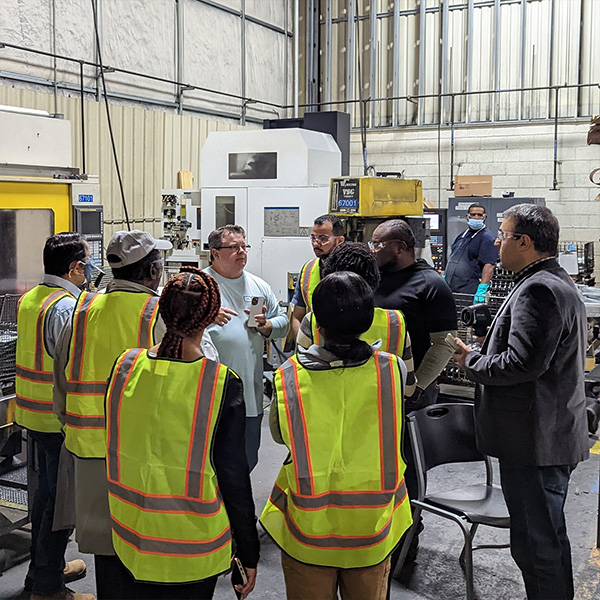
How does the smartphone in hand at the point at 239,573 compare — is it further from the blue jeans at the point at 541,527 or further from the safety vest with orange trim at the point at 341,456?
the blue jeans at the point at 541,527

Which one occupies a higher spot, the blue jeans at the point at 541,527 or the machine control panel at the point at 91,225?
the machine control panel at the point at 91,225

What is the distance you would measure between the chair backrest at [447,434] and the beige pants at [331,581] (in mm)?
990

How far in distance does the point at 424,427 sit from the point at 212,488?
1.28m

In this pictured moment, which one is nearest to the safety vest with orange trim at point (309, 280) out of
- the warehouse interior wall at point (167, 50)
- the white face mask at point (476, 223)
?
the white face mask at point (476, 223)

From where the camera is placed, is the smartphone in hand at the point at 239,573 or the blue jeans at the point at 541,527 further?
the blue jeans at the point at 541,527

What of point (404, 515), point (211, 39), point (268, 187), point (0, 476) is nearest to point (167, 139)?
point (211, 39)

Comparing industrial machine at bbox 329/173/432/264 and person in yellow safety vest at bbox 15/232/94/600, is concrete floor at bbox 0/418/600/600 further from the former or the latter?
industrial machine at bbox 329/173/432/264

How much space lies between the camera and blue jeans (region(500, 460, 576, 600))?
2150mm

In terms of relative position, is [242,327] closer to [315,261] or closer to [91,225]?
[315,261]

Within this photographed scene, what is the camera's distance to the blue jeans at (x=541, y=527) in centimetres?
215

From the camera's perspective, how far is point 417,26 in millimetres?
9109

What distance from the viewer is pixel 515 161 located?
8461 mm

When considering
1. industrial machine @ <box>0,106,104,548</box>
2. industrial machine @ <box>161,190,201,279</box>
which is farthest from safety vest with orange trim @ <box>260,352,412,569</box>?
industrial machine @ <box>161,190,201,279</box>

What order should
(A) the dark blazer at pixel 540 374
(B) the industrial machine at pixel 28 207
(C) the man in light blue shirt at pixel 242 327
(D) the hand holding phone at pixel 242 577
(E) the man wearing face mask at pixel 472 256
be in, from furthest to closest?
(E) the man wearing face mask at pixel 472 256, (B) the industrial machine at pixel 28 207, (C) the man in light blue shirt at pixel 242 327, (A) the dark blazer at pixel 540 374, (D) the hand holding phone at pixel 242 577
